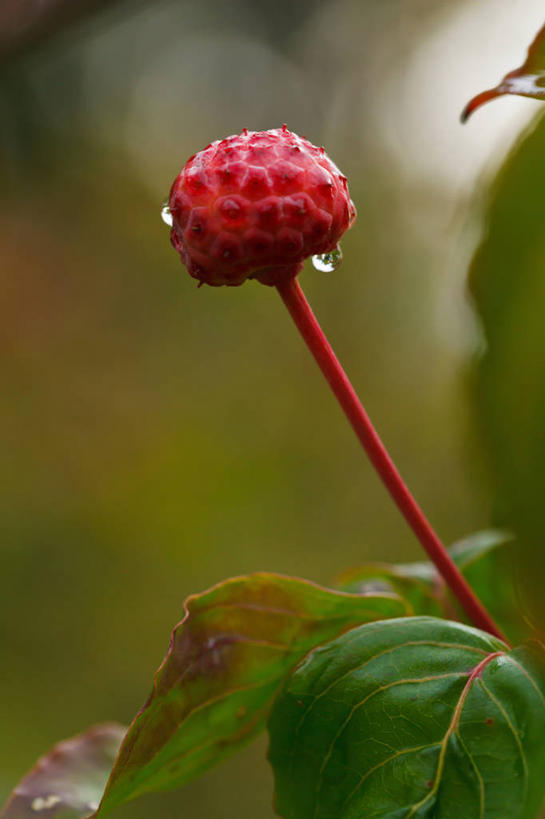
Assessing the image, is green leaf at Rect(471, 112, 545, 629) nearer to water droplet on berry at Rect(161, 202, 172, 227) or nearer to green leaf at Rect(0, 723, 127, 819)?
water droplet on berry at Rect(161, 202, 172, 227)

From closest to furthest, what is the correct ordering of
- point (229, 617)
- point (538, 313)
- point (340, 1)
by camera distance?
point (538, 313), point (229, 617), point (340, 1)

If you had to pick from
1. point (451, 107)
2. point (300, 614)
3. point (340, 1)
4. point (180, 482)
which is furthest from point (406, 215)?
point (300, 614)

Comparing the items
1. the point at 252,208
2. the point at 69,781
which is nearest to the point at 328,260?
the point at 252,208

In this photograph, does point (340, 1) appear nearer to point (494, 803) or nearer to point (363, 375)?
point (363, 375)

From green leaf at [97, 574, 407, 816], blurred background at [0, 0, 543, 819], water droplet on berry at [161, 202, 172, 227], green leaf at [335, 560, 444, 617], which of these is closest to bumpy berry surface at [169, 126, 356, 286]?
water droplet on berry at [161, 202, 172, 227]

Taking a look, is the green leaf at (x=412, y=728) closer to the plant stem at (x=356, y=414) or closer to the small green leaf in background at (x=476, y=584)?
the plant stem at (x=356, y=414)

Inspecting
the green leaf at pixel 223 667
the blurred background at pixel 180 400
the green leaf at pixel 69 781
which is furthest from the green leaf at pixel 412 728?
the blurred background at pixel 180 400
